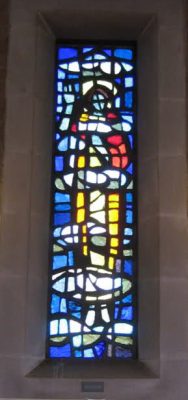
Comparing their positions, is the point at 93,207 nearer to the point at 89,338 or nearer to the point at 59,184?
the point at 59,184
